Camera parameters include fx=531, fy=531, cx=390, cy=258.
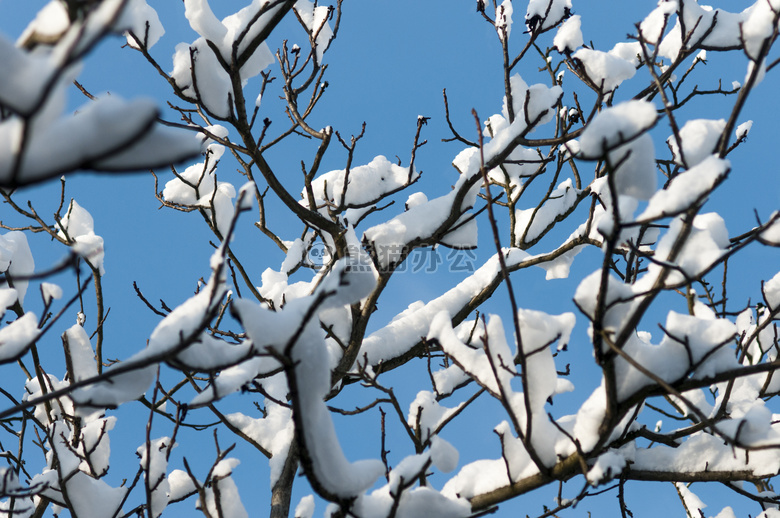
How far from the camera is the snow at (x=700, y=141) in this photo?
141 centimetres

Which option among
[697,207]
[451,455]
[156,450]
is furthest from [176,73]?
[697,207]

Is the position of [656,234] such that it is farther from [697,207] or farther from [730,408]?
[697,207]

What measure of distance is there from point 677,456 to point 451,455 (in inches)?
33.5

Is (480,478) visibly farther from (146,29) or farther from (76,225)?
(76,225)

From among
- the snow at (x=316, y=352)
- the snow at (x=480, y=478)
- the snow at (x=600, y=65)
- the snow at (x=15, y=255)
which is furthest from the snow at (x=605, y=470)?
the snow at (x=15, y=255)

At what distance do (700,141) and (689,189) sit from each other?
331 millimetres

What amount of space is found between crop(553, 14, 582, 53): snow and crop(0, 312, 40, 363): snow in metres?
3.32

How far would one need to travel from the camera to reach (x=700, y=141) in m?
1.41

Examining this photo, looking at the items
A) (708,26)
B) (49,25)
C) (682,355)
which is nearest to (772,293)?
(708,26)

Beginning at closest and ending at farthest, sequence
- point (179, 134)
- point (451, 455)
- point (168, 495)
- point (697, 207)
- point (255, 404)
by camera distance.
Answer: point (179, 134)
point (697, 207)
point (451, 455)
point (168, 495)
point (255, 404)

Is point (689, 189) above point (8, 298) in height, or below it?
below

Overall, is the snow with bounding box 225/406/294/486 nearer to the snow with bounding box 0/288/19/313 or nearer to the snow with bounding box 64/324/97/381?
the snow with bounding box 64/324/97/381

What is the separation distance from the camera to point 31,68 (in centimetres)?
62

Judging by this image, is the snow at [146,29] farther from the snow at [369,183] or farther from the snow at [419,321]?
the snow at [419,321]
